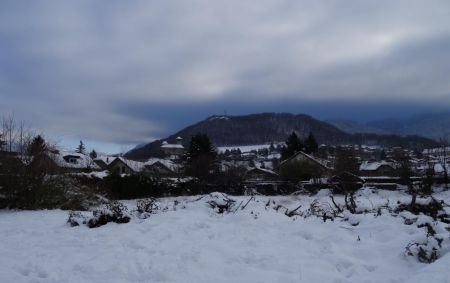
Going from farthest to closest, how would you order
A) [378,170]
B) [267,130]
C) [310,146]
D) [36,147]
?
[267,130]
[310,146]
[378,170]
[36,147]

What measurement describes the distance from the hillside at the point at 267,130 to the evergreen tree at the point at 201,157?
89.3 metres

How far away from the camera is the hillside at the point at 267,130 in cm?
15062

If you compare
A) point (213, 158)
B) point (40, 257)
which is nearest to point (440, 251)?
point (40, 257)

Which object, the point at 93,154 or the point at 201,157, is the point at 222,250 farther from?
the point at 93,154

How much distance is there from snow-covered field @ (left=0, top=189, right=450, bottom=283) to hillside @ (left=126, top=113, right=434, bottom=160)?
5253 inches

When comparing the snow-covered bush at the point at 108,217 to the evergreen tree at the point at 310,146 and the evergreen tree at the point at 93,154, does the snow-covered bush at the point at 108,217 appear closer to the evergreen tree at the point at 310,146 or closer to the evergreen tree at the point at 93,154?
the evergreen tree at the point at 310,146

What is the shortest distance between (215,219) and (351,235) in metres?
3.33

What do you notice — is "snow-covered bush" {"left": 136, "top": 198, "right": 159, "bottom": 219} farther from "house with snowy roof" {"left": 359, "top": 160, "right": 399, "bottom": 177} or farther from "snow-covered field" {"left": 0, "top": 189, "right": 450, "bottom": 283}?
"house with snowy roof" {"left": 359, "top": 160, "right": 399, "bottom": 177}

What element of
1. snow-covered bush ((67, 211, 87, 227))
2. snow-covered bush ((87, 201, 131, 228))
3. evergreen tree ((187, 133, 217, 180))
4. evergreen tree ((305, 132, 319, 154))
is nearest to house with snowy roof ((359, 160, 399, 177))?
evergreen tree ((305, 132, 319, 154))

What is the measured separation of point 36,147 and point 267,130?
157709mm

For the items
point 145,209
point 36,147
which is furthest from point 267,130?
point 145,209

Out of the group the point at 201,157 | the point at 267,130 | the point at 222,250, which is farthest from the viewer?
the point at 267,130

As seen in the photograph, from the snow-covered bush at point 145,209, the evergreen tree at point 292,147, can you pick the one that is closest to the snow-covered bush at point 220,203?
the snow-covered bush at point 145,209

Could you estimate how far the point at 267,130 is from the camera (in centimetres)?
17388
